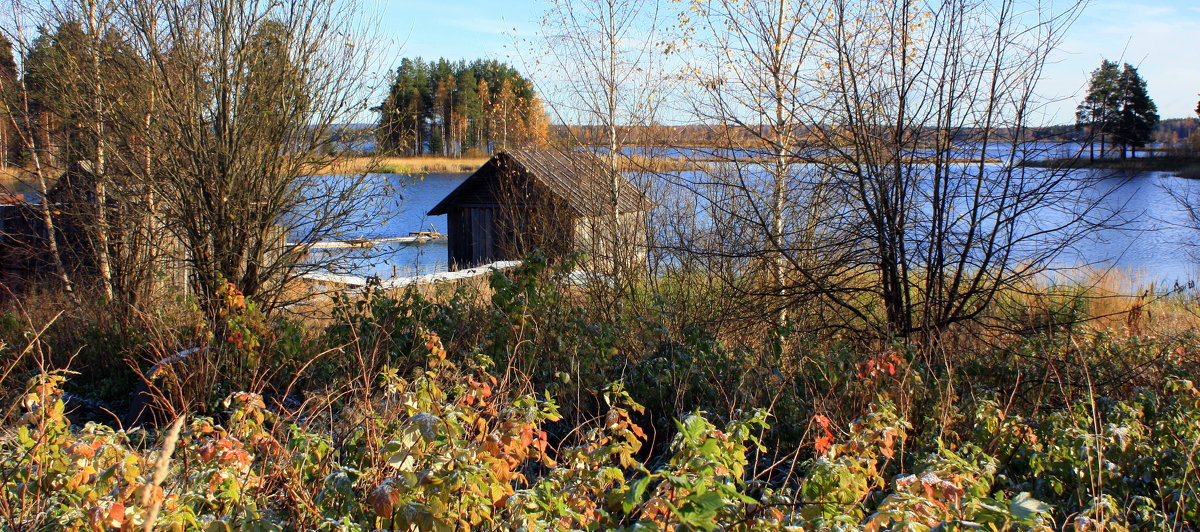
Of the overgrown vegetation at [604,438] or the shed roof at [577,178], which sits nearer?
the overgrown vegetation at [604,438]

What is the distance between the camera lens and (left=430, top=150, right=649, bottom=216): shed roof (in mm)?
10875

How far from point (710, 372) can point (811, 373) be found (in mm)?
678

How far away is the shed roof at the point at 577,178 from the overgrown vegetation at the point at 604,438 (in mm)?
3422

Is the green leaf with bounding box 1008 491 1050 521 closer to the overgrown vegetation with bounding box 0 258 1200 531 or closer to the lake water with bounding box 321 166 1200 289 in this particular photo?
the overgrown vegetation with bounding box 0 258 1200 531

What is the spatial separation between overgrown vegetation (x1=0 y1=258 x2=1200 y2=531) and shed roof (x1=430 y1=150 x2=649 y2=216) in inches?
135

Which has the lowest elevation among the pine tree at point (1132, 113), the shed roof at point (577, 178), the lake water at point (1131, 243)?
the lake water at point (1131, 243)

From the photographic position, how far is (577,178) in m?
11.5

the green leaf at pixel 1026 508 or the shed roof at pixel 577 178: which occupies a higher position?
the shed roof at pixel 577 178

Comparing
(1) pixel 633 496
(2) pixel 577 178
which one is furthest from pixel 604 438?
(2) pixel 577 178

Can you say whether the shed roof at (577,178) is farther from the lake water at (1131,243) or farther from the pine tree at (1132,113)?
the pine tree at (1132,113)

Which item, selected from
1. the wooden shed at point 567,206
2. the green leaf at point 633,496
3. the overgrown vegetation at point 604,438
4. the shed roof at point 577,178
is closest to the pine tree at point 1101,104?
the overgrown vegetation at point 604,438

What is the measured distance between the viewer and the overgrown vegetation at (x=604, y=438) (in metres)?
2.48

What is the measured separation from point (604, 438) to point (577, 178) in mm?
8652

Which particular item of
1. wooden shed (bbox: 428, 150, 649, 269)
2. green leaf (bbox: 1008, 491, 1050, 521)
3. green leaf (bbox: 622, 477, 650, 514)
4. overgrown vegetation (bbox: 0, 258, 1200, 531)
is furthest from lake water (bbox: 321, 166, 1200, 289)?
green leaf (bbox: 622, 477, 650, 514)
